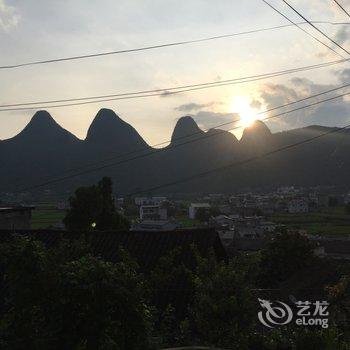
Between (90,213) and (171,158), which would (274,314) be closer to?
Answer: (90,213)

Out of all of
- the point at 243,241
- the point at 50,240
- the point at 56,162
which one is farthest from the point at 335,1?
the point at 56,162

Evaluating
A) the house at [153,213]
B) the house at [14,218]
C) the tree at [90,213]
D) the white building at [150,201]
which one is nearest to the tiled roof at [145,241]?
the house at [14,218]

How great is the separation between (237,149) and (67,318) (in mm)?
179516

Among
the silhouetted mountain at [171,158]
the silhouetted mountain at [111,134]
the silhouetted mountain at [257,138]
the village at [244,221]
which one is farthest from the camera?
the silhouetted mountain at [111,134]

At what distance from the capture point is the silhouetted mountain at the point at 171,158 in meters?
170

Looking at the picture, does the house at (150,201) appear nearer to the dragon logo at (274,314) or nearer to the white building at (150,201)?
the white building at (150,201)

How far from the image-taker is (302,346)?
835 cm

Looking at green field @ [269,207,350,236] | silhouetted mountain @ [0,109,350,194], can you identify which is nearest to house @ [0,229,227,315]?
green field @ [269,207,350,236]

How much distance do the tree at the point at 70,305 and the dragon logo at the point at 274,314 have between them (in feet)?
20.6

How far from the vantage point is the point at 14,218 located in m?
21.3

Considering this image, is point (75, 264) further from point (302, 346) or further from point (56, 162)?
point (56, 162)

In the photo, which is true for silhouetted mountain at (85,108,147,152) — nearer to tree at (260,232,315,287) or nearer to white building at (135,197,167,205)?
white building at (135,197,167,205)

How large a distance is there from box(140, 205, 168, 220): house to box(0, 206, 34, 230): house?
74.7 meters

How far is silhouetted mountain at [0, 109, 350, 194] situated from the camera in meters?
170
